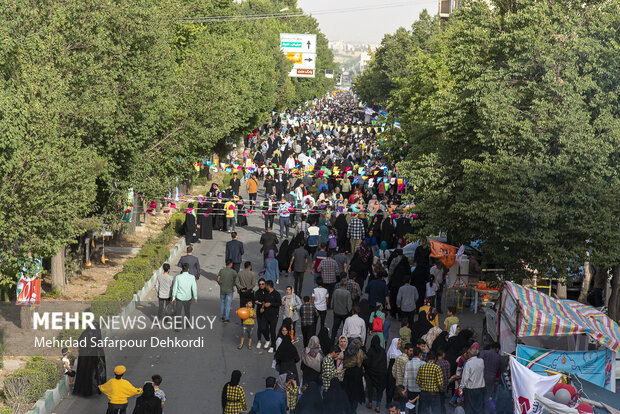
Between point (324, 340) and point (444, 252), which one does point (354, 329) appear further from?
point (444, 252)

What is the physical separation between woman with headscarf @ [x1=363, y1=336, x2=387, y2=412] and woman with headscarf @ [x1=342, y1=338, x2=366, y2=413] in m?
0.21

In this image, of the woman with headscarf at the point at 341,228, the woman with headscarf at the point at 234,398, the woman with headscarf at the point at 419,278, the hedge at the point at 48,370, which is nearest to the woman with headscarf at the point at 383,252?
the woman with headscarf at the point at 341,228

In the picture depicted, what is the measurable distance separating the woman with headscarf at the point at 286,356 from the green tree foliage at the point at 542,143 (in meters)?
5.12

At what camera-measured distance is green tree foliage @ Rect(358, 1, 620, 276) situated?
15.4 metres

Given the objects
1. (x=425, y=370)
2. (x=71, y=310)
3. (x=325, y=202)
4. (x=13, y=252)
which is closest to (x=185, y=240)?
(x=325, y=202)

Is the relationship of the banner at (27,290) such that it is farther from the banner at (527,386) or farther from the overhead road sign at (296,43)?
the overhead road sign at (296,43)

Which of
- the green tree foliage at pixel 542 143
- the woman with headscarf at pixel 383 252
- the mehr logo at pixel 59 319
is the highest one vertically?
the green tree foliage at pixel 542 143

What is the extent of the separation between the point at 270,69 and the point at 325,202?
1018 inches

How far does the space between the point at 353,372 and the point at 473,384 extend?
1.81 meters

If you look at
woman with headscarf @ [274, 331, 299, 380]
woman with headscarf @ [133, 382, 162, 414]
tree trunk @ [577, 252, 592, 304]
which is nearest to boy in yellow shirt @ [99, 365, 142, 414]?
woman with headscarf @ [133, 382, 162, 414]

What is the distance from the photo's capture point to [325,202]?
84.9 ft

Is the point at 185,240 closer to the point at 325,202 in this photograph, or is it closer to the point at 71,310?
the point at 325,202

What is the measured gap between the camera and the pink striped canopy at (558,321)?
12.7 m

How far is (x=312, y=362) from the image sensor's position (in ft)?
41.3
